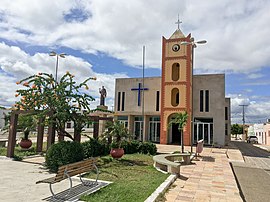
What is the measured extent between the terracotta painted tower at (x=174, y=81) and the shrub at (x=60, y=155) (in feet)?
50.9

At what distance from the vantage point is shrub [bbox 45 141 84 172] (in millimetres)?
9242

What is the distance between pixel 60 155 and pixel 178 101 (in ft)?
59.4

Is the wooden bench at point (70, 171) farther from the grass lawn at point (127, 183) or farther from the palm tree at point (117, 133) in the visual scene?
the palm tree at point (117, 133)

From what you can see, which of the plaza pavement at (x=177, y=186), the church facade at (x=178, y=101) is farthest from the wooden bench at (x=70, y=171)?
the church facade at (x=178, y=101)

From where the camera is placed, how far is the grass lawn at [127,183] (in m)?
5.66

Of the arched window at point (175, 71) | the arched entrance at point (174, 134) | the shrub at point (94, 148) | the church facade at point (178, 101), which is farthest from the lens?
the arched entrance at point (174, 134)

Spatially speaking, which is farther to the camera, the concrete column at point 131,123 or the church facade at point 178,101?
the concrete column at point 131,123

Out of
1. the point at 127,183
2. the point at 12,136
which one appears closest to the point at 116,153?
the point at 127,183

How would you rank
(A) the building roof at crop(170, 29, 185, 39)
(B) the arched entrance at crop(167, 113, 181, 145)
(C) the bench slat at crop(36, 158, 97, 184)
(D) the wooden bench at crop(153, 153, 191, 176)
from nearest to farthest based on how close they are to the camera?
(C) the bench slat at crop(36, 158, 97, 184), (D) the wooden bench at crop(153, 153, 191, 176), (A) the building roof at crop(170, 29, 185, 39), (B) the arched entrance at crop(167, 113, 181, 145)

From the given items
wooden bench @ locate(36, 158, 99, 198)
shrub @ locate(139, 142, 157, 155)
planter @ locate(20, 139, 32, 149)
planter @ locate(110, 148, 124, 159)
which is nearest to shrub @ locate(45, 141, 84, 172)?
planter @ locate(110, 148, 124, 159)

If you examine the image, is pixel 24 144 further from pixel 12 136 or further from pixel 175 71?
pixel 175 71

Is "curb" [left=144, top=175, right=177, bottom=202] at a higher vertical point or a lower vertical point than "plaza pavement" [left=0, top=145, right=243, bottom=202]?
higher

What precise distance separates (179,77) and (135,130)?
27.0 ft

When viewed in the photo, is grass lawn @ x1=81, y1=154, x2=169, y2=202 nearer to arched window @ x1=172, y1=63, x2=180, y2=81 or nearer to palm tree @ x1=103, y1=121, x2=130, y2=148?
palm tree @ x1=103, y1=121, x2=130, y2=148
